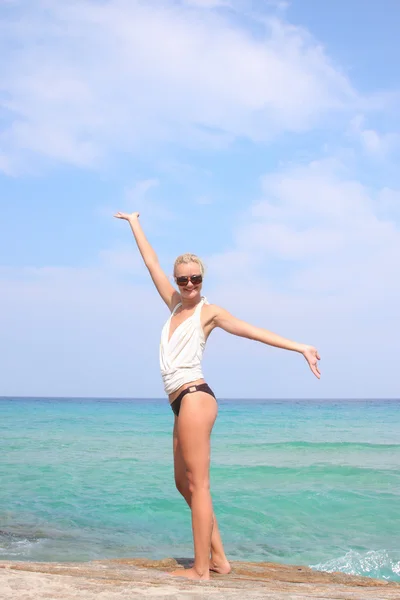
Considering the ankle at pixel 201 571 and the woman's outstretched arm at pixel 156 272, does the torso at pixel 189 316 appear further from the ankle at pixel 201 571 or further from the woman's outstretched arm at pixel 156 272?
the ankle at pixel 201 571

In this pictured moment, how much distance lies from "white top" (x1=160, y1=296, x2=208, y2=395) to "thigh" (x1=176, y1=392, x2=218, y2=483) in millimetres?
162

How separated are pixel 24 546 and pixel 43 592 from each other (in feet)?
19.0

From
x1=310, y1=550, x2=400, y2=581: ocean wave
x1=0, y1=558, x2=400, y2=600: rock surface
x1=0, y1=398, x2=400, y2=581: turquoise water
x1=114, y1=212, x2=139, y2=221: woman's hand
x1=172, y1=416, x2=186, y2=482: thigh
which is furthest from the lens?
x1=0, y1=398, x2=400, y2=581: turquoise water

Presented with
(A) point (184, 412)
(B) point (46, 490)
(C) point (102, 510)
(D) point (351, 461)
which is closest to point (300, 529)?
(C) point (102, 510)

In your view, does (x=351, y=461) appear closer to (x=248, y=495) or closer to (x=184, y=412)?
(x=248, y=495)

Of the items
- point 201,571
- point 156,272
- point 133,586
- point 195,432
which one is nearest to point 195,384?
point 195,432

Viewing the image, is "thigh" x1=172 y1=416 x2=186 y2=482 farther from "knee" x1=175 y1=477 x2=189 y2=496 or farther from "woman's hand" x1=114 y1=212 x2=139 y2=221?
"woman's hand" x1=114 y1=212 x2=139 y2=221

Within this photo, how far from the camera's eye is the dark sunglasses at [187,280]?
15.4 ft

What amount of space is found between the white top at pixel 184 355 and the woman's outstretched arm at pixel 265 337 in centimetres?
20

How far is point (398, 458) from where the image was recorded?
20.5 m

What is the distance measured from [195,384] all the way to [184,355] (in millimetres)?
231

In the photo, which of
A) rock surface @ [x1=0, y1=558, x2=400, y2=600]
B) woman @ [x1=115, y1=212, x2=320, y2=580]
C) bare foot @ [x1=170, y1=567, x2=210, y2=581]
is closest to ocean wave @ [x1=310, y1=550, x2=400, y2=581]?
rock surface @ [x1=0, y1=558, x2=400, y2=600]

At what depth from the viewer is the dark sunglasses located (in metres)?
4.68

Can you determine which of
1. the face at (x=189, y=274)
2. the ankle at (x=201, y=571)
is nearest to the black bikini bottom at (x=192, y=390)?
the face at (x=189, y=274)
